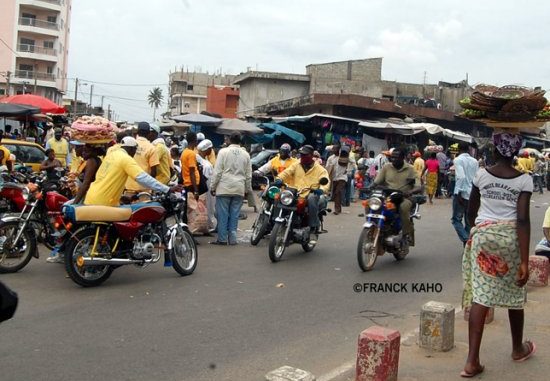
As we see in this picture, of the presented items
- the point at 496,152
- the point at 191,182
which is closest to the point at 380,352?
the point at 496,152

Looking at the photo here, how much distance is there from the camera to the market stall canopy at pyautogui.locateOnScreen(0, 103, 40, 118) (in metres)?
14.4

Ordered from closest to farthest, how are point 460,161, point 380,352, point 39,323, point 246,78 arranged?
point 380,352 → point 39,323 → point 460,161 → point 246,78

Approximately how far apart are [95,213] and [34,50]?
6020cm

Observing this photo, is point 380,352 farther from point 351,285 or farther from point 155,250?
point 155,250

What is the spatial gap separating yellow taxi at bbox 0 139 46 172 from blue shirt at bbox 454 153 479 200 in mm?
8864

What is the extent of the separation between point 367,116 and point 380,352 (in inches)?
1028

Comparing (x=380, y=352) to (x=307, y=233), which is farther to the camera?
(x=307, y=233)

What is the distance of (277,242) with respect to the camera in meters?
8.77

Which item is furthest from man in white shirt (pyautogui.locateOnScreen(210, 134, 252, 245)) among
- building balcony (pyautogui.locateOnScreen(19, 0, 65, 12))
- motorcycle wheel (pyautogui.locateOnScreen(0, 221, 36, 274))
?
building balcony (pyautogui.locateOnScreen(19, 0, 65, 12))

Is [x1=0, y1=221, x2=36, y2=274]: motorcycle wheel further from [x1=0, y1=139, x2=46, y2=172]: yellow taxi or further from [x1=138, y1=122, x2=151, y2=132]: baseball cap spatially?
[x1=0, y1=139, x2=46, y2=172]: yellow taxi

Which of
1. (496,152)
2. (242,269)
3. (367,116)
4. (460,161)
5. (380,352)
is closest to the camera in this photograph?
(380,352)


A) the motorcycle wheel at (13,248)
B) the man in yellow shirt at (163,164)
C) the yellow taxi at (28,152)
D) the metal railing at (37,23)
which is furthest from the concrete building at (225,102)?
the motorcycle wheel at (13,248)

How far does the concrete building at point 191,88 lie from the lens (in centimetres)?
7781

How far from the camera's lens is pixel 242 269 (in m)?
8.17
